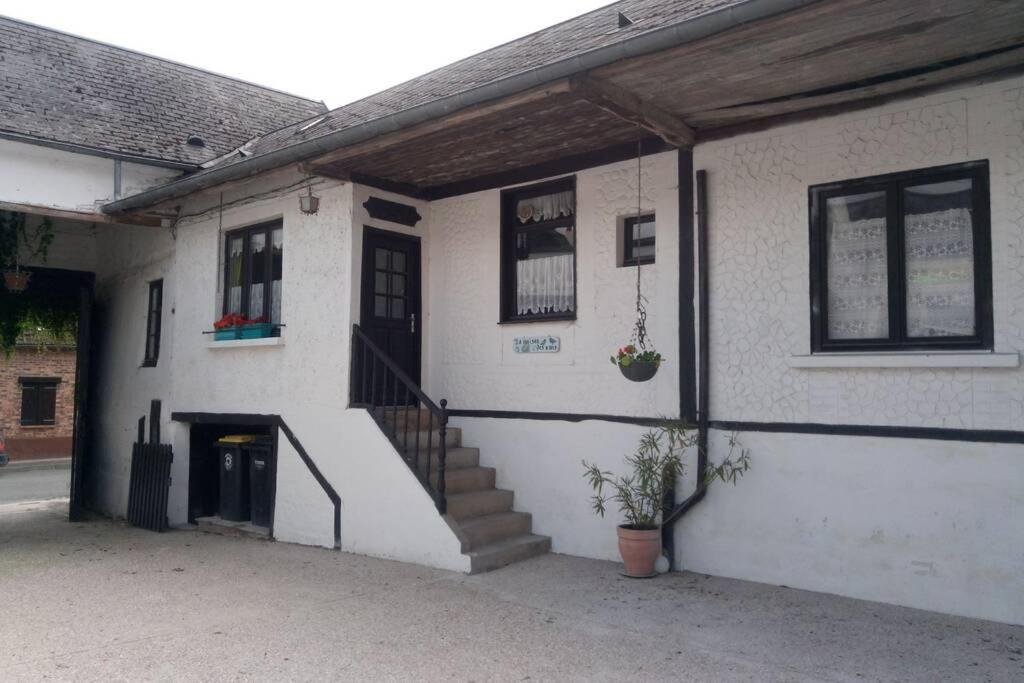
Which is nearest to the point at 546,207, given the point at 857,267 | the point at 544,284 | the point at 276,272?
the point at 544,284

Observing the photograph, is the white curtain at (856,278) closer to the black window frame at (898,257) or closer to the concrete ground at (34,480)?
the black window frame at (898,257)

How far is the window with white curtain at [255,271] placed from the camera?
9.07 meters

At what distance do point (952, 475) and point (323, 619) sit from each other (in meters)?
4.33

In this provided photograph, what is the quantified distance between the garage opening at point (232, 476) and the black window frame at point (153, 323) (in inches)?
61.0

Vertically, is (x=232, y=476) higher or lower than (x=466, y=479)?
lower

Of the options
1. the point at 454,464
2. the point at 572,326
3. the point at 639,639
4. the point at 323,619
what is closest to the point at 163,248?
the point at 454,464

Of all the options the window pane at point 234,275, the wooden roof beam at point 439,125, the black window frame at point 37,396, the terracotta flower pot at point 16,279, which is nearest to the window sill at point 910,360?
the wooden roof beam at point 439,125

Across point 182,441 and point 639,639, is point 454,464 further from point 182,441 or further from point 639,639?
point 182,441

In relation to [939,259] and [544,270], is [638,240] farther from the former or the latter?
[939,259]

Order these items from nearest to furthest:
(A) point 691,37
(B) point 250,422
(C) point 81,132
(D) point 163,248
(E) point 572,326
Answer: (A) point 691,37 → (E) point 572,326 → (B) point 250,422 → (C) point 81,132 → (D) point 163,248

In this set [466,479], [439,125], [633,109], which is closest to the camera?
[633,109]

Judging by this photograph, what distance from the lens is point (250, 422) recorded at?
29.4 feet

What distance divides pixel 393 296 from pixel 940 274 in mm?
5214

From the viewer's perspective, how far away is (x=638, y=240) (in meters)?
7.18
